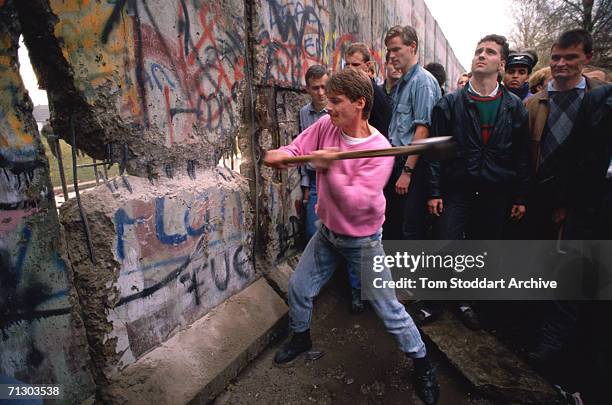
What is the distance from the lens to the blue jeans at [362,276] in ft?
6.80

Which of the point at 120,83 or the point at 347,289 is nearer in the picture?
the point at 120,83

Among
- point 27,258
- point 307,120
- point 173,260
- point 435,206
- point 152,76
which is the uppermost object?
point 152,76

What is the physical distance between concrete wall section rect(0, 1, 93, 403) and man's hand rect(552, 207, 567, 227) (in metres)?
3.01

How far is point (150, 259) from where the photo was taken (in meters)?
2.01

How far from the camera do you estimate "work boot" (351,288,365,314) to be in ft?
9.91

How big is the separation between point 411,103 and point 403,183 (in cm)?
66

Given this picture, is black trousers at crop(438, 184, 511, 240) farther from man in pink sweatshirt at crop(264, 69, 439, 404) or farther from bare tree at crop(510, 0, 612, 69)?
bare tree at crop(510, 0, 612, 69)

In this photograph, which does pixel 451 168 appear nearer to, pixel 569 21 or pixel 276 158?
pixel 276 158

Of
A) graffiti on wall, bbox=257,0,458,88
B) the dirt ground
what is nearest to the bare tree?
graffiti on wall, bbox=257,0,458,88

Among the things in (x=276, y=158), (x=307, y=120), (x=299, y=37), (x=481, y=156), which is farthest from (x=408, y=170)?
(x=299, y=37)

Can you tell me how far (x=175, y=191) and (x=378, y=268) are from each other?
1.30m

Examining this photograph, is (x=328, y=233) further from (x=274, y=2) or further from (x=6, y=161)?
(x=274, y=2)

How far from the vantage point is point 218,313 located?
2496 mm

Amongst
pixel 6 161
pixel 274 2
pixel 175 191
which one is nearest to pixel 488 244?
pixel 175 191
